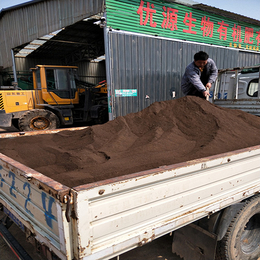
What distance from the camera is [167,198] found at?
163 cm

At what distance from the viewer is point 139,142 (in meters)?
2.80

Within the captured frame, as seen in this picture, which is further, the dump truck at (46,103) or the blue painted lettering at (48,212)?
the dump truck at (46,103)

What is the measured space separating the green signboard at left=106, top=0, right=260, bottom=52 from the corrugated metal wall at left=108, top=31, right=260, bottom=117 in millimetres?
295

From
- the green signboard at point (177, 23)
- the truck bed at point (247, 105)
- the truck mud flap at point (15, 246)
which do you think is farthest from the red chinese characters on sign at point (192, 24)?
the truck mud flap at point (15, 246)

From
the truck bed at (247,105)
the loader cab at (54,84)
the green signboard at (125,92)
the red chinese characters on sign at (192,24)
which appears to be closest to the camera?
the truck bed at (247,105)

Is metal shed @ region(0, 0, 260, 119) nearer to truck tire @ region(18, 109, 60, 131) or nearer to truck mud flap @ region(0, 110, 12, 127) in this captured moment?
truck tire @ region(18, 109, 60, 131)

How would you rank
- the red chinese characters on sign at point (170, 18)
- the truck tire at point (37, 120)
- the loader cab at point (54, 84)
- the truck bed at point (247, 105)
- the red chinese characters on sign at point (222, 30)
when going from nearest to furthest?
the truck bed at point (247, 105) → the truck tire at point (37, 120) → the red chinese characters on sign at point (170, 18) → the loader cab at point (54, 84) → the red chinese characters on sign at point (222, 30)

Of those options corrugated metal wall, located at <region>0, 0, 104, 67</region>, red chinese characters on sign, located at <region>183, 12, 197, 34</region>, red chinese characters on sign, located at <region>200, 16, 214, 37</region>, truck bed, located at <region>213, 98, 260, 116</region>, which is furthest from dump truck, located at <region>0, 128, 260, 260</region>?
red chinese characters on sign, located at <region>200, 16, 214, 37</region>

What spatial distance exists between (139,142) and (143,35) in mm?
5511

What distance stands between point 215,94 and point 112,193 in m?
5.09

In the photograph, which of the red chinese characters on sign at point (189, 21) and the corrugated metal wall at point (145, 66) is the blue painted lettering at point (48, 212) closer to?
the corrugated metal wall at point (145, 66)

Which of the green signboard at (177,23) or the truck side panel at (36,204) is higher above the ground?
the green signboard at (177,23)

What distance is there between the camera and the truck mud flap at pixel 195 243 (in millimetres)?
2064

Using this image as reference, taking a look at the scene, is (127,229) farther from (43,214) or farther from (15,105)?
(15,105)
